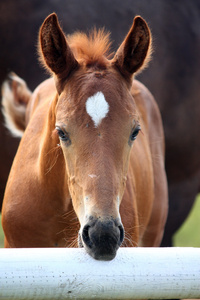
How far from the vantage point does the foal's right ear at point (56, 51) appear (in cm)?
259

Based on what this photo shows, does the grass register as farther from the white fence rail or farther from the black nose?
the white fence rail

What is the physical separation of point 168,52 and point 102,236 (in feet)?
12.8

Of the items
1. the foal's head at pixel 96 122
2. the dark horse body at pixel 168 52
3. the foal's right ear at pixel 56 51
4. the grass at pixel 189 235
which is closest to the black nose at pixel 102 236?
the foal's head at pixel 96 122

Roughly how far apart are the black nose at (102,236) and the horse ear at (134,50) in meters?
0.97

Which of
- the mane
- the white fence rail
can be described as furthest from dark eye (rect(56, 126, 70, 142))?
the white fence rail

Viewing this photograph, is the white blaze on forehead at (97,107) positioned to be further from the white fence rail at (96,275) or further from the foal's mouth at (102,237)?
the white fence rail at (96,275)

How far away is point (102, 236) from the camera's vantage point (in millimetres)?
2059

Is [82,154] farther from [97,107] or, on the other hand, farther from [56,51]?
[56,51]

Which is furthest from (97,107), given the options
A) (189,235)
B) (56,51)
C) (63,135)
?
(189,235)

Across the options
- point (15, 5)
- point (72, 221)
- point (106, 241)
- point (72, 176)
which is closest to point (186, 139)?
point (15, 5)

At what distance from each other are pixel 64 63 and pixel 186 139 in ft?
10.3

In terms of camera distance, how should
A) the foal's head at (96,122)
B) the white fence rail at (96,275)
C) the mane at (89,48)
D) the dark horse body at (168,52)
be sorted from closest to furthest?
the white fence rail at (96,275) → the foal's head at (96,122) → the mane at (89,48) → the dark horse body at (168,52)

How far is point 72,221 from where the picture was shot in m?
2.94

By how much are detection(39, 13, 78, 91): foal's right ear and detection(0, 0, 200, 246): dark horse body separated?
269 cm
